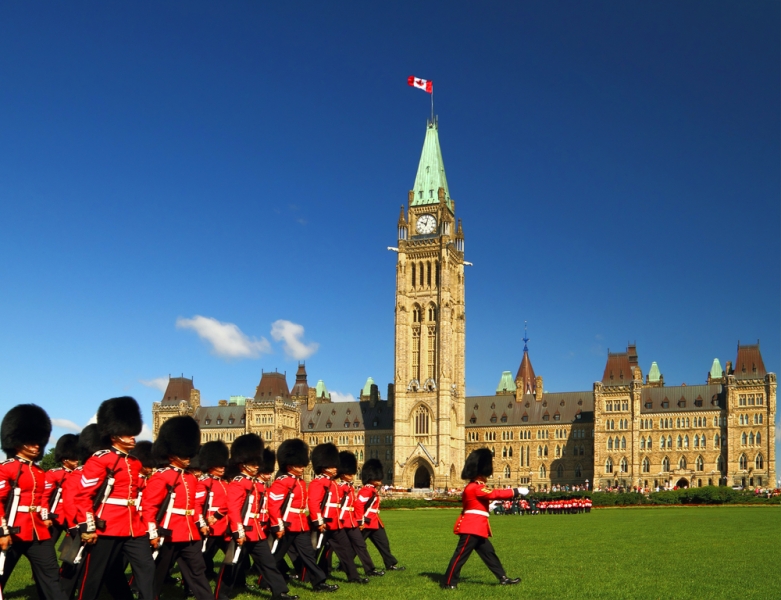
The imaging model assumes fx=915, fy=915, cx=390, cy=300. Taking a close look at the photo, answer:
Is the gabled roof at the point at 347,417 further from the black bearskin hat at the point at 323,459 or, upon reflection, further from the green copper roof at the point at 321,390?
the black bearskin hat at the point at 323,459

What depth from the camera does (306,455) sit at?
708 inches

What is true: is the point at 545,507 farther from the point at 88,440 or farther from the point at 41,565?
the point at 41,565

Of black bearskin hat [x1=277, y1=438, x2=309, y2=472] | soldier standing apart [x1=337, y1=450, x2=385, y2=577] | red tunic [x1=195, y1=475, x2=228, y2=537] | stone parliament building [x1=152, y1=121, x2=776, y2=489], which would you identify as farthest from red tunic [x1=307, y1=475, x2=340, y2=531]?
stone parliament building [x1=152, y1=121, x2=776, y2=489]

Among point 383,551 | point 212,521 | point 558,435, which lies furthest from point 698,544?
point 558,435

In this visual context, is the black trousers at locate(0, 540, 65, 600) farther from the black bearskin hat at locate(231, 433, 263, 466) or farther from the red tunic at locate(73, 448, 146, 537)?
the black bearskin hat at locate(231, 433, 263, 466)

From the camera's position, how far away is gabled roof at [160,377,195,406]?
447ft

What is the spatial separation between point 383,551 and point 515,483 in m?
105

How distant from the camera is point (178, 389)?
5399 inches

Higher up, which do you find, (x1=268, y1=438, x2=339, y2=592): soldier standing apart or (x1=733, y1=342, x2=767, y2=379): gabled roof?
(x1=733, y1=342, x2=767, y2=379): gabled roof

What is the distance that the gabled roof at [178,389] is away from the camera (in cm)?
13614

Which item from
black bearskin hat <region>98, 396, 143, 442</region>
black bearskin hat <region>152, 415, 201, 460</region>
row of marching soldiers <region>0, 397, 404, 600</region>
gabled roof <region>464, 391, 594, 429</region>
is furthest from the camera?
gabled roof <region>464, 391, 594, 429</region>

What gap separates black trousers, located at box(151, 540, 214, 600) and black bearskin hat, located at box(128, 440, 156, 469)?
2.54 metres

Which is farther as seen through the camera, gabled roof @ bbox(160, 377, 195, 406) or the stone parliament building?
gabled roof @ bbox(160, 377, 195, 406)

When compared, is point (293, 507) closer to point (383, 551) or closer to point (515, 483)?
point (383, 551)
